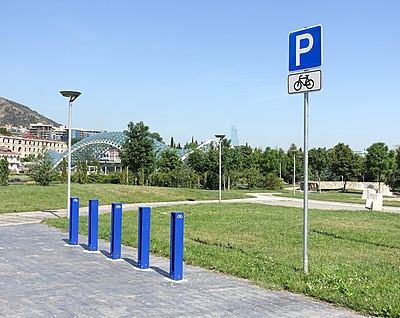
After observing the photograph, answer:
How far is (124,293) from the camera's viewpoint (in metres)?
6.24

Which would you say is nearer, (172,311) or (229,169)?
(172,311)

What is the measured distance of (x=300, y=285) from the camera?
6523 millimetres

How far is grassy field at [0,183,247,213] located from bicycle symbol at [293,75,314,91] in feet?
51.9

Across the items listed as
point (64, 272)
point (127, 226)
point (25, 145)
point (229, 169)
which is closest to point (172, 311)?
point (64, 272)

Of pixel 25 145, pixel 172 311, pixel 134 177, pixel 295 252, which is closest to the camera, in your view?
pixel 172 311

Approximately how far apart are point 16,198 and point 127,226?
37.3ft

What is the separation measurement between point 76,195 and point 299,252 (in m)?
19.6

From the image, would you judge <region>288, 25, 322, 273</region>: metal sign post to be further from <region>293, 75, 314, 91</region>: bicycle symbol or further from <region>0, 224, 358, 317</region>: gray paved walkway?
<region>0, 224, 358, 317</region>: gray paved walkway

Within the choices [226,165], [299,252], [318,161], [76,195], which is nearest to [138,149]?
[226,165]

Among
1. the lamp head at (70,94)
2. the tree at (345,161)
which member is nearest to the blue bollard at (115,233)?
the lamp head at (70,94)

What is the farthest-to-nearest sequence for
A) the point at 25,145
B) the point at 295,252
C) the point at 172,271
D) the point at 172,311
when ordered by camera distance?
1. the point at 25,145
2. the point at 295,252
3. the point at 172,271
4. the point at 172,311

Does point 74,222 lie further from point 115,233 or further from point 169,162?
point 169,162

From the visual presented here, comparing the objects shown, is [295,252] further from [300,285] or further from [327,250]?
[300,285]

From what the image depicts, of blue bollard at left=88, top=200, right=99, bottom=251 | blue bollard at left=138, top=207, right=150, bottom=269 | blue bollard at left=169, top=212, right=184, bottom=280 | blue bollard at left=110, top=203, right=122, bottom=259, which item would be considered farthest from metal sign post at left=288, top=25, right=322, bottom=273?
blue bollard at left=88, top=200, right=99, bottom=251
